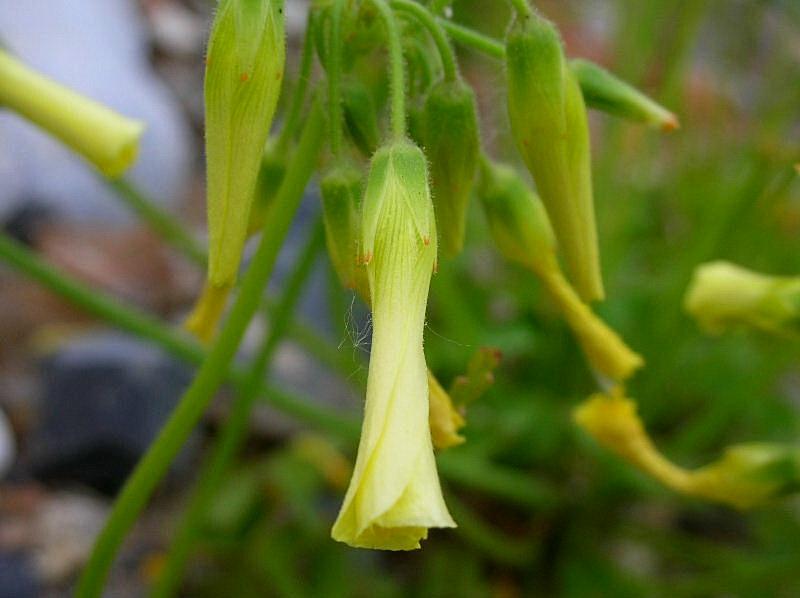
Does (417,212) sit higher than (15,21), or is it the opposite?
(15,21)

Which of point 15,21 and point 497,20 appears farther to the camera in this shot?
point 15,21

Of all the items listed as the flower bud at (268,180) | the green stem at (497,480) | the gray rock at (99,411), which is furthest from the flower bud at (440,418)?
the gray rock at (99,411)

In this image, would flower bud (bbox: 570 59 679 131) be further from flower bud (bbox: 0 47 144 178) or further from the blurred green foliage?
the blurred green foliage

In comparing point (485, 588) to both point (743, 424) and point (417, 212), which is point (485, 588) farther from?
point (417, 212)

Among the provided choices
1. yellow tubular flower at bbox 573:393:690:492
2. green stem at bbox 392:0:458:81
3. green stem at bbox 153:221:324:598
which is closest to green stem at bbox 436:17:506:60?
green stem at bbox 392:0:458:81

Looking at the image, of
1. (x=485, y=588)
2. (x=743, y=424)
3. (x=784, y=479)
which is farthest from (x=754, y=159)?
(x=485, y=588)

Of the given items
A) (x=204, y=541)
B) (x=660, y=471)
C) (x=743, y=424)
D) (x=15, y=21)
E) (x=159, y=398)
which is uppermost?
(x=15, y=21)

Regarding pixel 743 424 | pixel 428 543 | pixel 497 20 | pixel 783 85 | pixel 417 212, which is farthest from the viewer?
pixel 497 20
